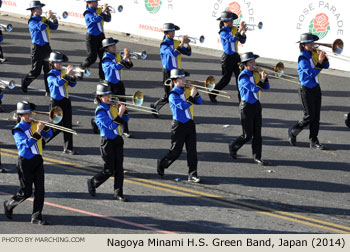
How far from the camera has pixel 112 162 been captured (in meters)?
14.8

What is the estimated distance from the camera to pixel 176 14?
1014 inches

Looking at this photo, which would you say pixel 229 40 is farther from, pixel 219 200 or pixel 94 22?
pixel 219 200

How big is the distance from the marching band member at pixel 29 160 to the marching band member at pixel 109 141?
52.7 inches

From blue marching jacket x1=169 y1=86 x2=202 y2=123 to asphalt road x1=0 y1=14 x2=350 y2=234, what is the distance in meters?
1.31

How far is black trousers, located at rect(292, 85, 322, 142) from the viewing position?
17906 millimetres

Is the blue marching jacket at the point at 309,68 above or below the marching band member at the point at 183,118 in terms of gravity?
above

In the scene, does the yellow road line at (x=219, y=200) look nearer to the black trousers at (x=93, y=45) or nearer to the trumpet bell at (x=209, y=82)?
the trumpet bell at (x=209, y=82)

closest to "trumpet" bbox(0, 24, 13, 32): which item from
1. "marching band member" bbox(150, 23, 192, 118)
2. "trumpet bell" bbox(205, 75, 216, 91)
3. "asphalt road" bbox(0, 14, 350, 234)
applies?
"asphalt road" bbox(0, 14, 350, 234)

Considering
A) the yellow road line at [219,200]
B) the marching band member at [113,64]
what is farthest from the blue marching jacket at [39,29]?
the yellow road line at [219,200]

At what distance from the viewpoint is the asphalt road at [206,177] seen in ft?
46.4

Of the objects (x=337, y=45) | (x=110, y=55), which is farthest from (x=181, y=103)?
(x=337, y=45)

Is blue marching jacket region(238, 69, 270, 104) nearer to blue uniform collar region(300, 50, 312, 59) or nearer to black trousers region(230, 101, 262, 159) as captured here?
black trousers region(230, 101, 262, 159)

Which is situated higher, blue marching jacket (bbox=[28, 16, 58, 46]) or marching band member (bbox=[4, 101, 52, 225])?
blue marching jacket (bbox=[28, 16, 58, 46])

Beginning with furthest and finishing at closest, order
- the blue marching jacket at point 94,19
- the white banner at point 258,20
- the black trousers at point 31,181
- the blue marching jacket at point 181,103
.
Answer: the white banner at point 258,20 → the blue marching jacket at point 94,19 → the blue marching jacket at point 181,103 → the black trousers at point 31,181
